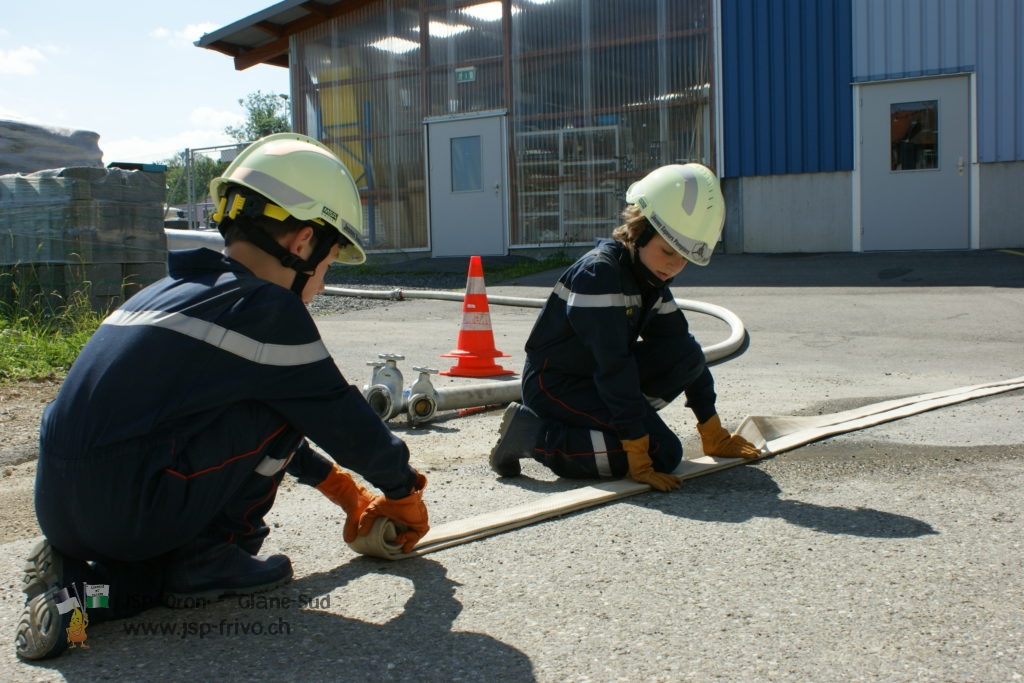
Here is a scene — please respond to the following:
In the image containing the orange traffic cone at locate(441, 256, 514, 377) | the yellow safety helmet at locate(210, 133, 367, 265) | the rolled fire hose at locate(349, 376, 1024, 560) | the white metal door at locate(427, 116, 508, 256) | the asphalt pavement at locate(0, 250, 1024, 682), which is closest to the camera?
the asphalt pavement at locate(0, 250, 1024, 682)

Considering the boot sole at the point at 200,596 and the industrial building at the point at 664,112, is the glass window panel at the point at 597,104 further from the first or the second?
the boot sole at the point at 200,596

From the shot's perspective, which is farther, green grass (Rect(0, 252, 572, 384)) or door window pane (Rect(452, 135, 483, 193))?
door window pane (Rect(452, 135, 483, 193))

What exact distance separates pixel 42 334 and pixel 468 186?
41.0 feet

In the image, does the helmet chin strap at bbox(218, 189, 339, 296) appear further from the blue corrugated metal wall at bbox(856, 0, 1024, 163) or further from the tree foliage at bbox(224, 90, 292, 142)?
the tree foliage at bbox(224, 90, 292, 142)

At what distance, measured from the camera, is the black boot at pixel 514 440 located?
4160 millimetres

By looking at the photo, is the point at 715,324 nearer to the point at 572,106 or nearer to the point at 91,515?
the point at 91,515

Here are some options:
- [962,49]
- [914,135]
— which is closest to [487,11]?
[914,135]

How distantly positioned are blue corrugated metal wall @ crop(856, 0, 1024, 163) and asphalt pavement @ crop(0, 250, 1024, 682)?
11700 millimetres

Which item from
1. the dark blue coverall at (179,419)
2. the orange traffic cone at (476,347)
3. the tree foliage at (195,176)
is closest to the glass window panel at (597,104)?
the tree foliage at (195,176)

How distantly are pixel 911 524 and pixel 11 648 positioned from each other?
279cm

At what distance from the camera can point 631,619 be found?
257 cm

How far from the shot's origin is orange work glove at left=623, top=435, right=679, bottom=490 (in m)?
3.84

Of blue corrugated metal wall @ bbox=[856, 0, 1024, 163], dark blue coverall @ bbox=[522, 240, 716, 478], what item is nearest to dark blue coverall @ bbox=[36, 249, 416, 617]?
dark blue coverall @ bbox=[522, 240, 716, 478]

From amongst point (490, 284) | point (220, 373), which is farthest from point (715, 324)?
point (220, 373)
